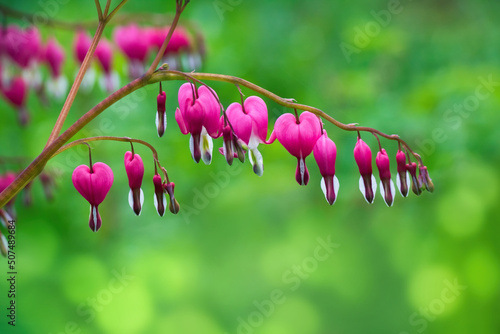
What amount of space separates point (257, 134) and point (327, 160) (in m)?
0.09

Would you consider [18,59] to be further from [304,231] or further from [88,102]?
[304,231]

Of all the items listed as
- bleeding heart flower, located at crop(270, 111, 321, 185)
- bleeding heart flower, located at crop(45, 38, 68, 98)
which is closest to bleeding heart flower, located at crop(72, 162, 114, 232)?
bleeding heart flower, located at crop(270, 111, 321, 185)

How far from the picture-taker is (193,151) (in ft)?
2.27

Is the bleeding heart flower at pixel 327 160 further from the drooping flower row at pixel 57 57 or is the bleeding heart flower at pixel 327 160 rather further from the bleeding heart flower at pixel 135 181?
the drooping flower row at pixel 57 57

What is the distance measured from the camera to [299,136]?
28.3 inches

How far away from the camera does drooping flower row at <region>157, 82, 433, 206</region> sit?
69 cm

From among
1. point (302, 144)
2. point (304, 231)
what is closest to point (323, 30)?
point (304, 231)

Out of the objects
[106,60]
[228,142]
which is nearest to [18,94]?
[106,60]

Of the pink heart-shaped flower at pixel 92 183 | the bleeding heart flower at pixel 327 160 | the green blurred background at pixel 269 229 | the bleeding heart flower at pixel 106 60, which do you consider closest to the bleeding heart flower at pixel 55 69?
the bleeding heart flower at pixel 106 60

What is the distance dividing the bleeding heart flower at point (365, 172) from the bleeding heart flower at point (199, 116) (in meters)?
0.18

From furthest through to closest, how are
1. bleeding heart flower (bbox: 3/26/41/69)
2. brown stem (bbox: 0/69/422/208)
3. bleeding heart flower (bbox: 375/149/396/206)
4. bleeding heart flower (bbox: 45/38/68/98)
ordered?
1. bleeding heart flower (bbox: 45/38/68/98)
2. bleeding heart flower (bbox: 3/26/41/69)
3. bleeding heart flower (bbox: 375/149/396/206)
4. brown stem (bbox: 0/69/422/208)

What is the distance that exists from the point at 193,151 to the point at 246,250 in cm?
280

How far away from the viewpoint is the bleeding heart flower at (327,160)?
723 mm

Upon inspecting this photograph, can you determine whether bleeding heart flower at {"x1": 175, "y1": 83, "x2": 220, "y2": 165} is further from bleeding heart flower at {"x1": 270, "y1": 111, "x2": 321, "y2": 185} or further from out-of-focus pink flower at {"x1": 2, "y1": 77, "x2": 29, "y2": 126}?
out-of-focus pink flower at {"x1": 2, "y1": 77, "x2": 29, "y2": 126}
